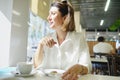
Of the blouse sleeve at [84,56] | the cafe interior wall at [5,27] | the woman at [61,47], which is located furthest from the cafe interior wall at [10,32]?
the blouse sleeve at [84,56]

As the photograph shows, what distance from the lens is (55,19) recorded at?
4.53 feet

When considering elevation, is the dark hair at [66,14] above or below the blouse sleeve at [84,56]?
above

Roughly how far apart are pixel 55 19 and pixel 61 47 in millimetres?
239

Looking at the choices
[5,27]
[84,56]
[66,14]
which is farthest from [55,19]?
[5,27]

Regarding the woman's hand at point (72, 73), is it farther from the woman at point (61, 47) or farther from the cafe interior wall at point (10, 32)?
the cafe interior wall at point (10, 32)

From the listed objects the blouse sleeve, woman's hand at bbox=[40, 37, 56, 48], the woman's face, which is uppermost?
the woman's face

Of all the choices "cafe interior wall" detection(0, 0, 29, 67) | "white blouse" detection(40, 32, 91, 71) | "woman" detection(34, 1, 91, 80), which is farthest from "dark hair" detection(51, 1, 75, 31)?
"cafe interior wall" detection(0, 0, 29, 67)

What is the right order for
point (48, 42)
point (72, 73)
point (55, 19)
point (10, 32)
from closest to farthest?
point (72, 73)
point (48, 42)
point (55, 19)
point (10, 32)

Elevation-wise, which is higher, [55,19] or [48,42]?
[55,19]

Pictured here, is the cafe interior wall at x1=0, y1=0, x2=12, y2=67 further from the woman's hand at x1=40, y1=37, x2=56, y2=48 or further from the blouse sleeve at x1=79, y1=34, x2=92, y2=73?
the blouse sleeve at x1=79, y1=34, x2=92, y2=73

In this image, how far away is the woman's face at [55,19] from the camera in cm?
137

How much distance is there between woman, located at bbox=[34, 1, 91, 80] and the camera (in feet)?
4.29

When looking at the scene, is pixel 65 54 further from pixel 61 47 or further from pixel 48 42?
pixel 48 42

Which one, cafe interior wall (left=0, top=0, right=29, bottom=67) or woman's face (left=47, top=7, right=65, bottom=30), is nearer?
woman's face (left=47, top=7, right=65, bottom=30)
